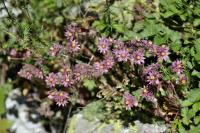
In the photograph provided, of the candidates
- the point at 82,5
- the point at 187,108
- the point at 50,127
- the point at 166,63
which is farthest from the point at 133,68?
the point at 50,127

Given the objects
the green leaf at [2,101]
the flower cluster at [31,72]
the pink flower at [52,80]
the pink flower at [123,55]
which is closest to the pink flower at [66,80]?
the pink flower at [52,80]

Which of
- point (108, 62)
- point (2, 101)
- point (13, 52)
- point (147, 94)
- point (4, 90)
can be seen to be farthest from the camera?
point (4, 90)

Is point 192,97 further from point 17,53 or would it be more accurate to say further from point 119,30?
point 17,53

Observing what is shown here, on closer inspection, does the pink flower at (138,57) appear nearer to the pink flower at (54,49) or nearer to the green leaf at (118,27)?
the green leaf at (118,27)

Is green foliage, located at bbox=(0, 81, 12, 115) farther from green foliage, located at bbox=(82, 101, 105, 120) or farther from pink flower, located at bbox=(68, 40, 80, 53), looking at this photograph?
pink flower, located at bbox=(68, 40, 80, 53)

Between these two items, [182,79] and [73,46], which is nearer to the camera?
[182,79]

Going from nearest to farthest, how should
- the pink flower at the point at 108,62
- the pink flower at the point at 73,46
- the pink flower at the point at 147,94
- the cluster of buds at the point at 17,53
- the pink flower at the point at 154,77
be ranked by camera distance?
the pink flower at the point at 154,77
the pink flower at the point at 147,94
the pink flower at the point at 108,62
the pink flower at the point at 73,46
the cluster of buds at the point at 17,53

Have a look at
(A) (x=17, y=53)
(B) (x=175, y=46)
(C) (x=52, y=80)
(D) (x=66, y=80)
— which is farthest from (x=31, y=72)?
(B) (x=175, y=46)

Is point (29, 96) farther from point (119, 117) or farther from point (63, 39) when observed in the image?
point (119, 117)

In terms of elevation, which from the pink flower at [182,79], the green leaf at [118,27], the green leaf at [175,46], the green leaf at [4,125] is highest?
the green leaf at [118,27]

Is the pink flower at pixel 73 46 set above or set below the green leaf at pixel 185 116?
above

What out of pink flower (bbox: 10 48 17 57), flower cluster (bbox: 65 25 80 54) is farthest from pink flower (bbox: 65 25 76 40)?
pink flower (bbox: 10 48 17 57)
